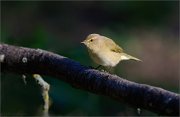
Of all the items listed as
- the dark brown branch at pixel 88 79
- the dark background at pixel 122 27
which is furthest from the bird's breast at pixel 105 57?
the dark background at pixel 122 27

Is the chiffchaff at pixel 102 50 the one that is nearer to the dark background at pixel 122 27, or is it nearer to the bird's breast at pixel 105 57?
the bird's breast at pixel 105 57

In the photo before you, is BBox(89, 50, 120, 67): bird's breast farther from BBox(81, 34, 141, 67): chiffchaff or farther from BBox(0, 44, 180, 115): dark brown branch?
BBox(0, 44, 180, 115): dark brown branch

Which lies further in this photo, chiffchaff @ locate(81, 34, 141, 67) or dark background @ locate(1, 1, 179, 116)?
dark background @ locate(1, 1, 179, 116)

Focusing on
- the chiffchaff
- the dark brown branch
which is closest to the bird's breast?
the chiffchaff

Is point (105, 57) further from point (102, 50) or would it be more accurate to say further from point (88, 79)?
point (88, 79)

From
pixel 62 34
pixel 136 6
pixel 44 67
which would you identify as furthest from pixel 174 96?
pixel 62 34

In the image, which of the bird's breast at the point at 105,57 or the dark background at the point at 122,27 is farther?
the dark background at the point at 122,27
